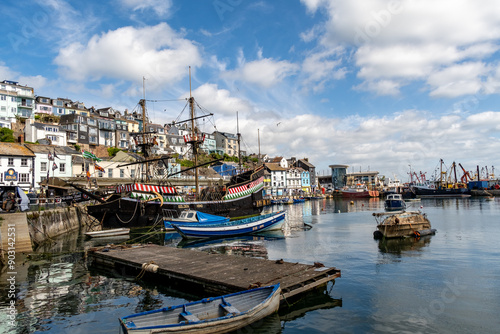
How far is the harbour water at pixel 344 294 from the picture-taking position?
482 inches

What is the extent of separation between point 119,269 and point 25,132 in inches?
3027

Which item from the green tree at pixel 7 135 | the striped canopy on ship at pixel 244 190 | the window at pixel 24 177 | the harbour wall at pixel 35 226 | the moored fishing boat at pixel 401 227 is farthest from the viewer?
the green tree at pixel 7 135

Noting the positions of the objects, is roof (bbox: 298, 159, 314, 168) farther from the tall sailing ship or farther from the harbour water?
the harbour water

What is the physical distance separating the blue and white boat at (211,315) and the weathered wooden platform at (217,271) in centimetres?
102

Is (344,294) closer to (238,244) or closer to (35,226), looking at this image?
(238,244)

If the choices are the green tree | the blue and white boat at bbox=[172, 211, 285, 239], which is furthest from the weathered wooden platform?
the green tree

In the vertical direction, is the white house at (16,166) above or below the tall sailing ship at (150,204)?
above

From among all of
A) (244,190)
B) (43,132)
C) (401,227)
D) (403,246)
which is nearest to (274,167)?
(43,132)

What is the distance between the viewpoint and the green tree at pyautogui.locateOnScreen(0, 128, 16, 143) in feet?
238

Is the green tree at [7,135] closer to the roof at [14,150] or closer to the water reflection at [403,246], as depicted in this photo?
the roof at [14,150]

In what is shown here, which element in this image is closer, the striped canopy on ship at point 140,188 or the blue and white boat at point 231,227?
the blue and white boat at point 231,227

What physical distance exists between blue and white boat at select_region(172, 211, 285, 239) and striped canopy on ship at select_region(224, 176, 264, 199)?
12.6m

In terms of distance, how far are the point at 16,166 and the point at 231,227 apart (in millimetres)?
40720

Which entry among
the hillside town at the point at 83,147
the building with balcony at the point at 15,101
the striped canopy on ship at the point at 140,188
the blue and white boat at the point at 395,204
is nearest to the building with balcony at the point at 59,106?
the hillside town at the point at 83,147
